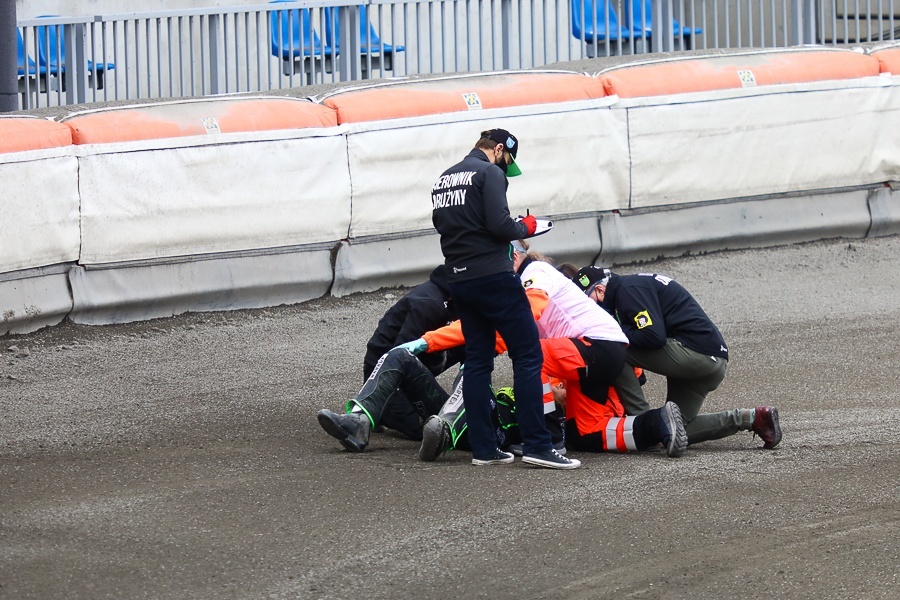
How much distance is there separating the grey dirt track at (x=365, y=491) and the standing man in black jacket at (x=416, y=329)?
6.4 inches

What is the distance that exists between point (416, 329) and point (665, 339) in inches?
57.1

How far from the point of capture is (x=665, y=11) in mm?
14266

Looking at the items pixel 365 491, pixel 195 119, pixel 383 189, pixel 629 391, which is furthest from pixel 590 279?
pixel 195 119

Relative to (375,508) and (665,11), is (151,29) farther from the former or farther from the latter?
(375,508)

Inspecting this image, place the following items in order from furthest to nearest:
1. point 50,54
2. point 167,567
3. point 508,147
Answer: point 50,54 → point 508,147 → point 167,567

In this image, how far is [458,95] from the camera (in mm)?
11031

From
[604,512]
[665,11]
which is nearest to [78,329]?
[604,512]

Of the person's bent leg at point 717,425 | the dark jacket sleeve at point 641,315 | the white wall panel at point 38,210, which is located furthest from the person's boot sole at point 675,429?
the white wall panel at point 38,210

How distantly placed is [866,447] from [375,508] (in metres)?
2.76

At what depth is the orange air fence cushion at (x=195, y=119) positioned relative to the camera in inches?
387

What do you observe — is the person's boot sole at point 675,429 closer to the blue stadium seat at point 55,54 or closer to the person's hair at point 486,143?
the person's hair at point 486,143

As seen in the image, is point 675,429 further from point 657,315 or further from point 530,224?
point 530,224

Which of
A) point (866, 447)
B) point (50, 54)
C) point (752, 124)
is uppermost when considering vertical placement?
point (50, 54)

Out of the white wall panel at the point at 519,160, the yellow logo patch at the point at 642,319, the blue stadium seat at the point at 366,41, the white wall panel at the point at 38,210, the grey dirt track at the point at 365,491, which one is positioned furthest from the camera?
the blue stadium seat at the point at 366,41
